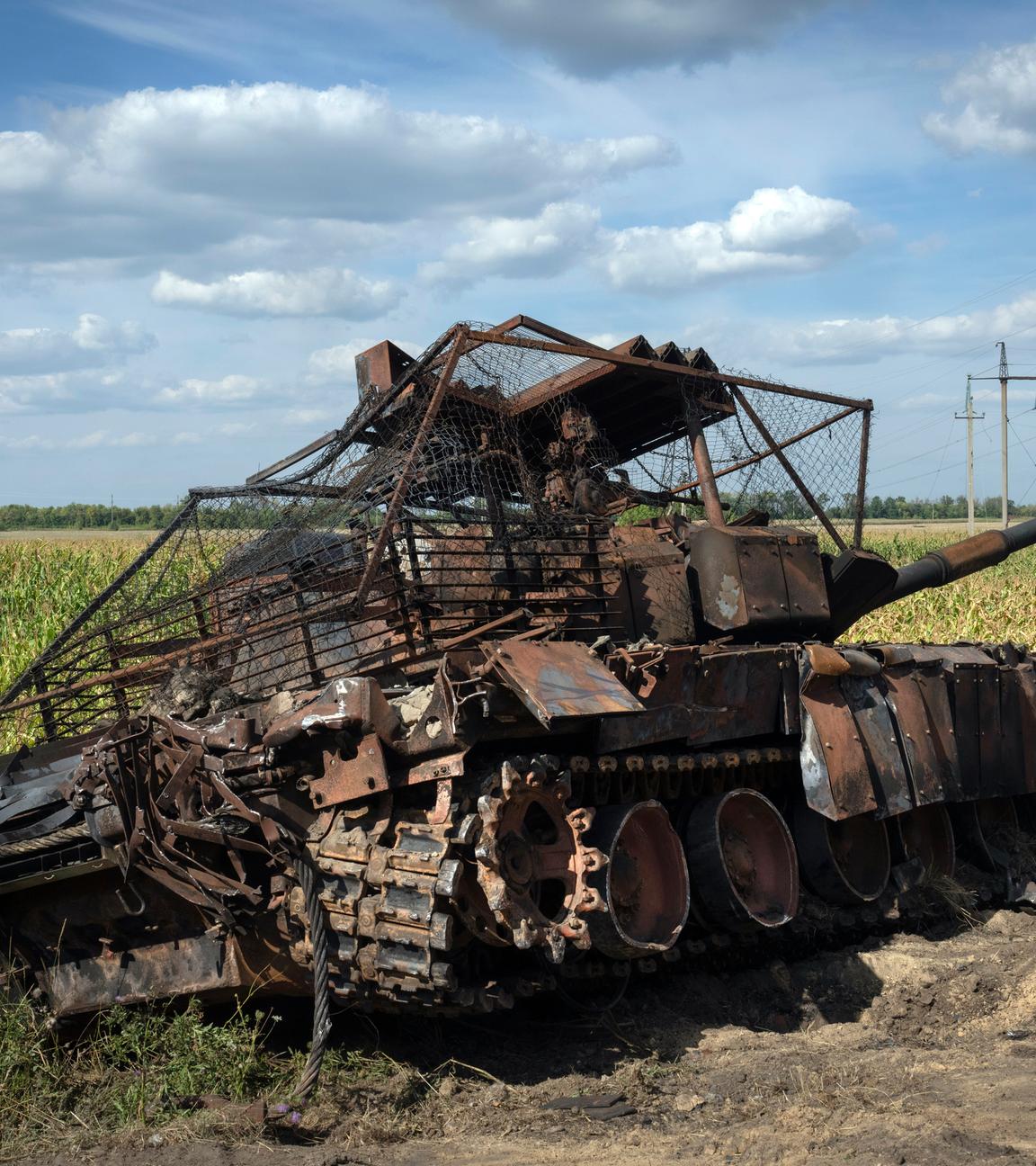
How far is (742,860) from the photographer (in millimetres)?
8633

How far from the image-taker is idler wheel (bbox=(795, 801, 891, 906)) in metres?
9.30

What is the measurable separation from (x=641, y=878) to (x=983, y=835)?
4.85 meters

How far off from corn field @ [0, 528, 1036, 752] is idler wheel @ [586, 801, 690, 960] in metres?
9.86

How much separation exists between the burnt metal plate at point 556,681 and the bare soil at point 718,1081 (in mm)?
1825

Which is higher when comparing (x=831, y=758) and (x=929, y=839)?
(x=831, y=758)

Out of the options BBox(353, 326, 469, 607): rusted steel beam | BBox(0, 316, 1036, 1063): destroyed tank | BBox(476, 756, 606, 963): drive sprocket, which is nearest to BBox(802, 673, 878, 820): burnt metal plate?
BBox(0, 316, 1036, 1063): destroyed tank

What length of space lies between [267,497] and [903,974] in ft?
16.3

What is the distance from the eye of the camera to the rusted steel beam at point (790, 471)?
9945 mm

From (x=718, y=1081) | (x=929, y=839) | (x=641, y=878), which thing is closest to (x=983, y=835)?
(x=929, y=839)

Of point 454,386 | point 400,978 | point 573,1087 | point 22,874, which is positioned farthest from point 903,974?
point 22,874

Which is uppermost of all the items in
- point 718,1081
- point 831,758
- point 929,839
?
point 831,758

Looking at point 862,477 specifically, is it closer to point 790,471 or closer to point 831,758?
point 790,471

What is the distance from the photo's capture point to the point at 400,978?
254 inches

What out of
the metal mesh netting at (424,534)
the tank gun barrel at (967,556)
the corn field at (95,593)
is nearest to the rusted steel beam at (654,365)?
the metal mesh netting at (424,534)
